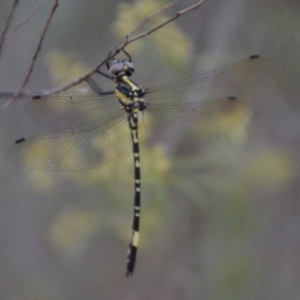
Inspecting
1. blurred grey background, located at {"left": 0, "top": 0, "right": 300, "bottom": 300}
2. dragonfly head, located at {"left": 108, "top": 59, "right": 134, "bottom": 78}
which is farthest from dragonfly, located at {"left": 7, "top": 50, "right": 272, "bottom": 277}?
blurred grey background, located at {"left": 0, "top": 0, "right": 300, "bottom": 300}

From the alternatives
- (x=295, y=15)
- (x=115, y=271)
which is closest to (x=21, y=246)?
(x=115, y=271)

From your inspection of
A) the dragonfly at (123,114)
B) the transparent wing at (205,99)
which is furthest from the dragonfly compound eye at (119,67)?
the transparent wing at (205,99)

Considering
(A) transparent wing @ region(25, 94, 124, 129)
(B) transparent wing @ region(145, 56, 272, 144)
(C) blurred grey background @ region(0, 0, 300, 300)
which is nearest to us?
(A) transparent wing @ region(25, 94, 124, 129)

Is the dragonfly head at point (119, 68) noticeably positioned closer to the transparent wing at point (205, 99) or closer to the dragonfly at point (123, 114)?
the dragonfly at point (123, 114)

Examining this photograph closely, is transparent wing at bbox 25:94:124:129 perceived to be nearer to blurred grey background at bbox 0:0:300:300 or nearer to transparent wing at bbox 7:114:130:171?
transparent wing at bbox 7:114:130:171

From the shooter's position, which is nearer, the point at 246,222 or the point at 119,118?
the point at 119,118

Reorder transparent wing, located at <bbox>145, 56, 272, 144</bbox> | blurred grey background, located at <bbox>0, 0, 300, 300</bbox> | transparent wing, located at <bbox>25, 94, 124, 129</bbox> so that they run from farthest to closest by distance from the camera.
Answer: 1. blurred grey background, located at <bbox>0, 0, 300, 300</bbox>
2. transparent wing, located at <bbox>145, 56, 272, 144</bbox>
3. transparent wing, located at <bbox>25, 94, 124, 129</bbox>

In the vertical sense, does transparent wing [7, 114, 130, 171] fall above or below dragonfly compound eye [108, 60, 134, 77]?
below

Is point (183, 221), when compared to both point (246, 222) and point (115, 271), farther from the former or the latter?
point (115, 271)

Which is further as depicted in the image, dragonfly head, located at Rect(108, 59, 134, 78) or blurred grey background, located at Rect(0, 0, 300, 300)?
blurred grey background, located at Rect(0, 0, 300, 300)
